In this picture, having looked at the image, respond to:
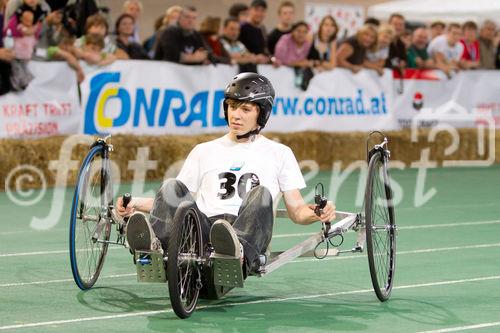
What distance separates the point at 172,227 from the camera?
6973 millimetres

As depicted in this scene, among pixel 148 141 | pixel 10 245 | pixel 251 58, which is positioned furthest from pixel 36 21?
pixel 10 245

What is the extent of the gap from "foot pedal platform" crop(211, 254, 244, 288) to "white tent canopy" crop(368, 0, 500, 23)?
19.9 meters

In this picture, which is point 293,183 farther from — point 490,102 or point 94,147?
point 490,102

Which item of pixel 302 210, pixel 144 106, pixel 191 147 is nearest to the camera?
pixel 302 210

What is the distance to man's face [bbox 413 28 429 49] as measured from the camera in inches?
845

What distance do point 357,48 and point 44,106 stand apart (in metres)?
6.12

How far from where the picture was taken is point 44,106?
15.7 m

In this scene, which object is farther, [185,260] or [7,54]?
[7,54]

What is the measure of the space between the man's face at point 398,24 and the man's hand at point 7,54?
802 cm

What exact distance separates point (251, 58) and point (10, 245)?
8091 millimetres

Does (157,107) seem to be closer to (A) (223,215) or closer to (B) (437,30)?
(B) (437,30)

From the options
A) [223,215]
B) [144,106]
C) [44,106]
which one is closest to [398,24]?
[144,106]

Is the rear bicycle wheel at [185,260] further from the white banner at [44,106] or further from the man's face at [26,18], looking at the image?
the man's face at [26,18]

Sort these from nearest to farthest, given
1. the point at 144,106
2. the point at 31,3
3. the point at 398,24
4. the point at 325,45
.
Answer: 1. the point at 31,3
2. the point at 144,106
3. the point at 325,45
4. the point at 398,24
